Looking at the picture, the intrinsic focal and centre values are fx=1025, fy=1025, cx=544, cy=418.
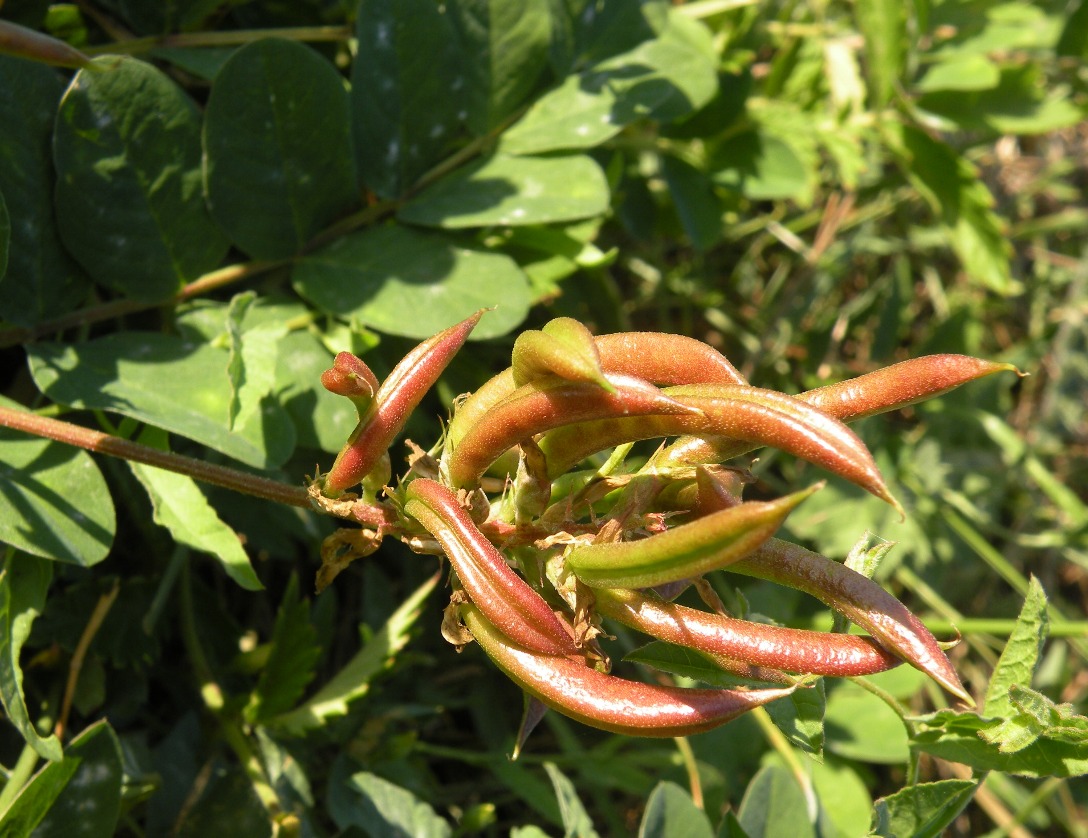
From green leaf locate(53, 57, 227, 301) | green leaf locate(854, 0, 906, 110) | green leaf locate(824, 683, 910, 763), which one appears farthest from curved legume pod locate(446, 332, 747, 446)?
green leaf locate(854, 0, 906, 110)

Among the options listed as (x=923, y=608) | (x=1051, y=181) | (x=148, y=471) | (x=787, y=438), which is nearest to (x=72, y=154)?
(x=148, y=471)

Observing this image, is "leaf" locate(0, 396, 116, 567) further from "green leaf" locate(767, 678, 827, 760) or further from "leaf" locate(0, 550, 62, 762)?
"green leaf" locate(767, 678, 827, 760)

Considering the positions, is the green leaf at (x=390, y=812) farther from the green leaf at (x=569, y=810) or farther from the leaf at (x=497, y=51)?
the leaf at (x=497, y=51)

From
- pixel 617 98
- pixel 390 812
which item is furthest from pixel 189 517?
pixel 617 98

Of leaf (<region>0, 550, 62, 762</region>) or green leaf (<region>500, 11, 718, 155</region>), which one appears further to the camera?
green leaf (<region>500, 11, 718, 155</region>)

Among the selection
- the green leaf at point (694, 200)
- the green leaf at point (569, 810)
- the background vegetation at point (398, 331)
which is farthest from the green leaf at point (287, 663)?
the green leaf at point (694, 200)

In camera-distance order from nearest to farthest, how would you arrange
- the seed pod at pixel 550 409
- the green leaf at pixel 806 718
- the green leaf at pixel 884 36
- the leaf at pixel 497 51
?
the seed pod at pixel 550 409, the green leaf at pixel 806 718, the leaf at pixel 497 51, the green leaf at pixel 884 36
